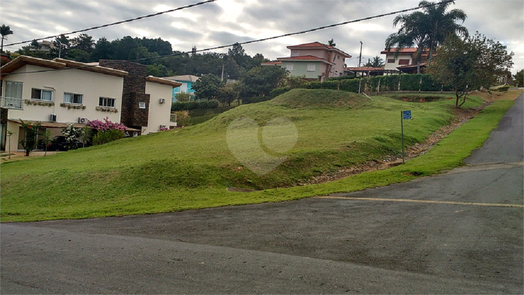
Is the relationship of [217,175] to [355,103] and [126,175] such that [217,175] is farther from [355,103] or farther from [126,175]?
[355,103]

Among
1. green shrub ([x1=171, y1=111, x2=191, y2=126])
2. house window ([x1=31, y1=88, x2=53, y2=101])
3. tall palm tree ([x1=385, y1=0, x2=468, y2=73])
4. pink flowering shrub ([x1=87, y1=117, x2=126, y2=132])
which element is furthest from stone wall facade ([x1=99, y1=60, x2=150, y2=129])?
tall palm tree ([x1=385, y1=0, x2=468, y2=73])

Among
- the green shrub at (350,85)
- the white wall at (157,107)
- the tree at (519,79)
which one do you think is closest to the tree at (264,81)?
the green shrub at (350,85)

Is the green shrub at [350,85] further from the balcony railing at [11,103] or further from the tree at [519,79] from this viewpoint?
the tree at [519,79]

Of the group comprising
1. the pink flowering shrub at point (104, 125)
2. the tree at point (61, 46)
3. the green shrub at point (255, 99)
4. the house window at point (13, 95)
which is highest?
the tree at point (61, 46)

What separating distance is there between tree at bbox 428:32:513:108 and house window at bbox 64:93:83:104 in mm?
34212

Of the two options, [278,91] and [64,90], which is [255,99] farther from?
[64,90]

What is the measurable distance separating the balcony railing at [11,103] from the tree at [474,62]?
37.9 meters

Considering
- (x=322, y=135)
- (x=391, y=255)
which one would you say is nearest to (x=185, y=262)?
(x=391, y=255)

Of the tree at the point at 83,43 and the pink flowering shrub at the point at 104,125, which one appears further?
the tree at the point at 83,43

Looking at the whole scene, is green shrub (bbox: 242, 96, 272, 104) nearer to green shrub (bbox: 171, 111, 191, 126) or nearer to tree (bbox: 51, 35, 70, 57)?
green shrub (bbox: 171, 111, 191, 126)

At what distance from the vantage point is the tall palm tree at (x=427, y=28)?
59.0 metres

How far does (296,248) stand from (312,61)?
196ft

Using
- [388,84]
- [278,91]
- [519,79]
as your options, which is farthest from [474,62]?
[519,79]

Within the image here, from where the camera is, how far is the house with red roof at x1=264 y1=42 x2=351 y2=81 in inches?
2571
